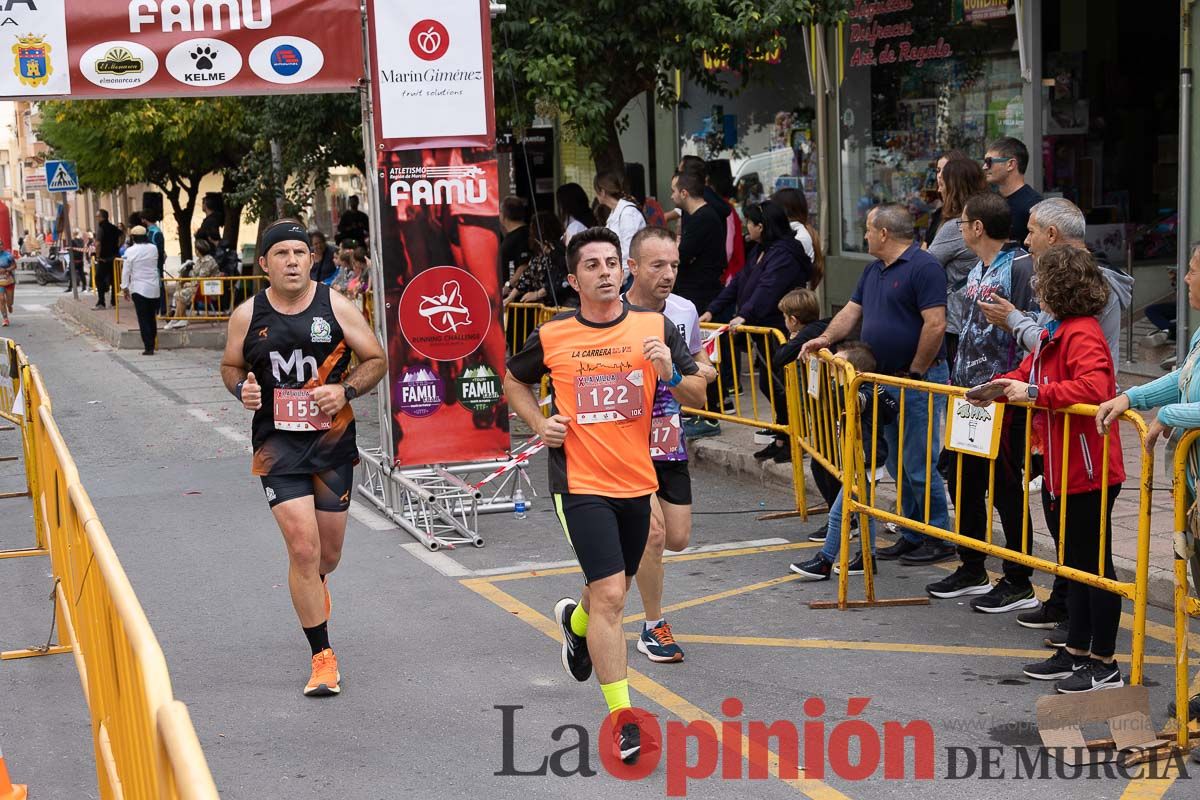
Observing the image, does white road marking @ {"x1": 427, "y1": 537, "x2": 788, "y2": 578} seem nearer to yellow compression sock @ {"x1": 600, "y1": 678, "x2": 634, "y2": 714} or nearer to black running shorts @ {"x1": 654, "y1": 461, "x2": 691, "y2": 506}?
black running shorts @ {"x1": 654, "y1": 461, "x2": 691, "y2": 506}

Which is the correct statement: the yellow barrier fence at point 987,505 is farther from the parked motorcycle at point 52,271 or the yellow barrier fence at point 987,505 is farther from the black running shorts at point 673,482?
the parked motorcycle at point 52,271

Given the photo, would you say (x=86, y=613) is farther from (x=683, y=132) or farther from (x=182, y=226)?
(x=182, y=226)

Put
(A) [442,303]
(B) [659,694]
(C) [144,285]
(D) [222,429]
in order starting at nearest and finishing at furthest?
(B) [659,694]
(A) [442,303]
(D) [222,429]
(C) [144,285]

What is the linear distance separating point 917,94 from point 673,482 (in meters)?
9.66

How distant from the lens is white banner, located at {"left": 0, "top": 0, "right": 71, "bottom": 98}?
8.61m

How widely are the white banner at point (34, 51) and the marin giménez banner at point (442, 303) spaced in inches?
77.6

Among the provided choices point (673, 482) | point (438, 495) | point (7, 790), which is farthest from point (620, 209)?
point (7, 790)

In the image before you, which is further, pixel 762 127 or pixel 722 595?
pixel 762 127

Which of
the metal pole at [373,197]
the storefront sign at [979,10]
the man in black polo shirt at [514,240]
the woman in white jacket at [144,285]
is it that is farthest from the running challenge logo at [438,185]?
the woman in white jacket at [144,285]

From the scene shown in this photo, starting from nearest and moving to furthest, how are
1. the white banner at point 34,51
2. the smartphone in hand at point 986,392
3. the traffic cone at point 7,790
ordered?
1. the traffic cone at point 7,790
2. the smartphone in hand at point 986,392
3. the white banner at point 34,51

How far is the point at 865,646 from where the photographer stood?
21.3 feet

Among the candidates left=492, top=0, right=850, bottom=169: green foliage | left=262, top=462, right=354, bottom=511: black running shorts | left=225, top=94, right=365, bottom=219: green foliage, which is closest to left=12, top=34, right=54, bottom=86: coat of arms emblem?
left=262, top=462, right=354, bottom=511: black running shorts

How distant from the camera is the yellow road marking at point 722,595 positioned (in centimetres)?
711

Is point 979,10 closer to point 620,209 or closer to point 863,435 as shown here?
point 620,209
